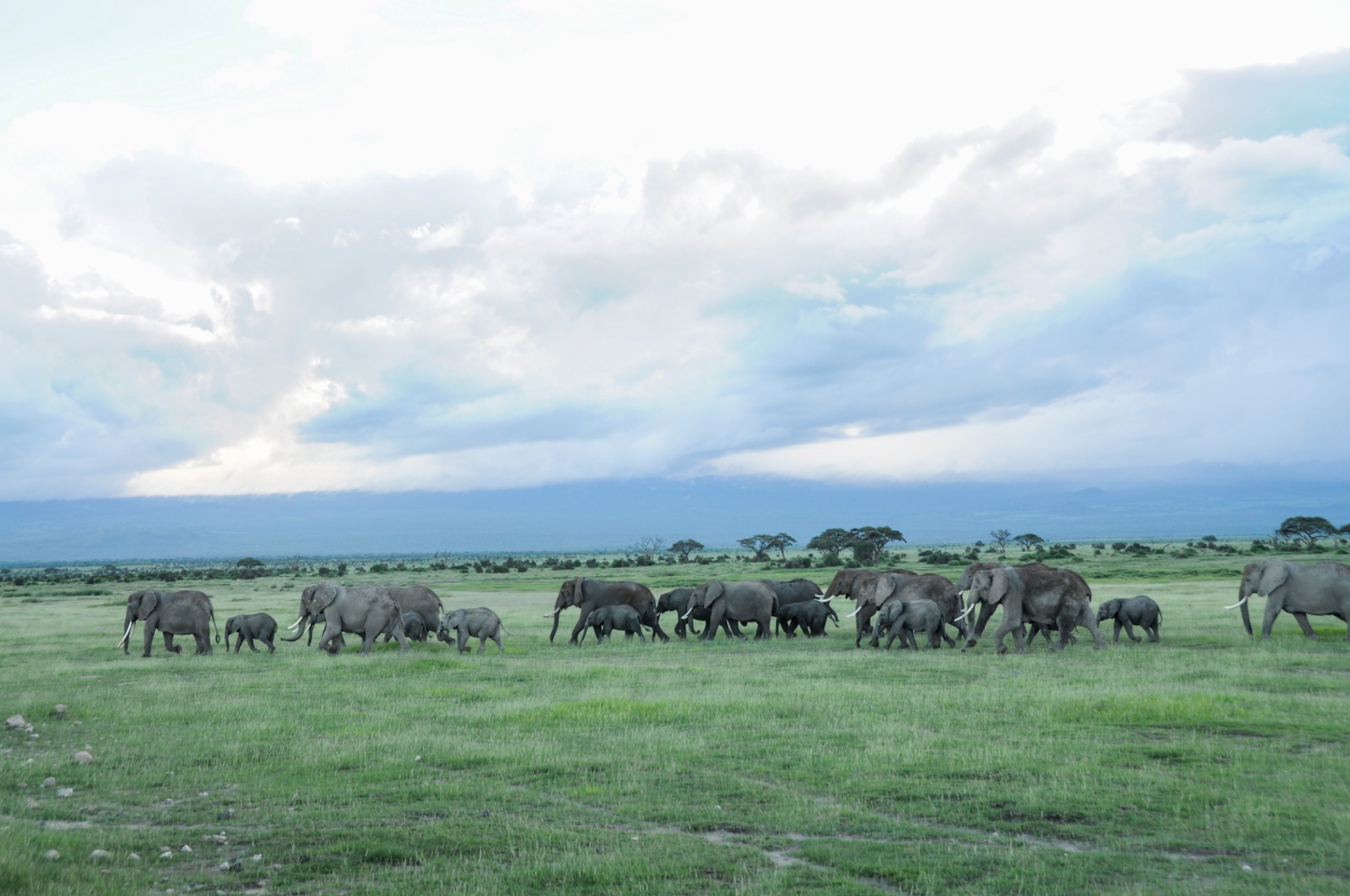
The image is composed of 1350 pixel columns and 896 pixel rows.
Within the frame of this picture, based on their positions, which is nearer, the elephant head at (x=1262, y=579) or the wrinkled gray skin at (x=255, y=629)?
the elephant head at (x=1262, y=579)

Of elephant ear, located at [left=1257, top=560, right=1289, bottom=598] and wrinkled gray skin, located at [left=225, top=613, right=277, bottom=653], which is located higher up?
elephant ear, located at [left=1257, top=560, right=1289, bottom=598]

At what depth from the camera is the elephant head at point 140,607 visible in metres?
28.4

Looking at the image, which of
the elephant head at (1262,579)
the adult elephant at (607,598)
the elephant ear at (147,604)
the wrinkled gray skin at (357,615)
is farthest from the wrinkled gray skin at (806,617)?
the elephant ear at (147,604)

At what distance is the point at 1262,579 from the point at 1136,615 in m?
3.79

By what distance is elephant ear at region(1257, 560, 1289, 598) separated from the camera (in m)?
27.4

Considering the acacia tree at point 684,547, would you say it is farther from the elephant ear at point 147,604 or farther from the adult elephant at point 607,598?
the elephant ear at point 147,604

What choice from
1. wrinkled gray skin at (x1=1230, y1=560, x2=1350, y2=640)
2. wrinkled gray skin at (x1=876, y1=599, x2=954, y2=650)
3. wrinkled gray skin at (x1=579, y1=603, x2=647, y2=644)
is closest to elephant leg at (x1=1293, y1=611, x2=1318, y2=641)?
wrinkled gray skin at (x1=1230, y1=560, x2=1350, y2=640)

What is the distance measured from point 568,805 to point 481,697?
850 centimetres

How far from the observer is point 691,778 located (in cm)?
1221

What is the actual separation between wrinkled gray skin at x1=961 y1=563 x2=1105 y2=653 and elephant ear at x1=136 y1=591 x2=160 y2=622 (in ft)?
78.0

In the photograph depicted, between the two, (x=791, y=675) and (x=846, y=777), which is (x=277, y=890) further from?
(x=791, y=675)

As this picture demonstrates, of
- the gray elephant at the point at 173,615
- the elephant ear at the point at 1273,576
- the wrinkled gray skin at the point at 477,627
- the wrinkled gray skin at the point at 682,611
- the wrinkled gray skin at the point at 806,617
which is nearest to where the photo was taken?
the elephant ear at the point at 1273,576

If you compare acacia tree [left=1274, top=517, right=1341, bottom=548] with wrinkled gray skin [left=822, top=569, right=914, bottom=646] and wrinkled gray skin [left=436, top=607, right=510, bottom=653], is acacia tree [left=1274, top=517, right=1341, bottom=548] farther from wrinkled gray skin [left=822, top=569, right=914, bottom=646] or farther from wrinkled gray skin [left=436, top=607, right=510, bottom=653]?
wrinkled gray skin [left=436, top=607, right=510, bottom=653]

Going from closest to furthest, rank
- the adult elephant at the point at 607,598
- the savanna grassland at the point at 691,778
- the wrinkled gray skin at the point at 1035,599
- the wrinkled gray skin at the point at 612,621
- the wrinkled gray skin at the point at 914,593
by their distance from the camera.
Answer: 1. the savanna grassland at the point at 691,778
2. the wrinkled gray skin at the point at 1035,599
3. the wrinkled gray skin at the point at 914,593
4. the wrinkled gray skin at the point at 612,621
5. the adult elephant at the point at 607,598
